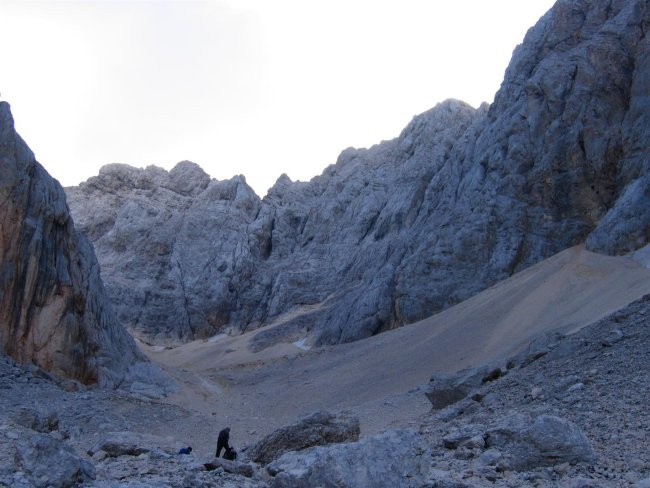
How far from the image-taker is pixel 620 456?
9.57 m

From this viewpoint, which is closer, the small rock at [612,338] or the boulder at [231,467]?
the boulder at [231,467]

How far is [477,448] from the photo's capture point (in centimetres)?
1030

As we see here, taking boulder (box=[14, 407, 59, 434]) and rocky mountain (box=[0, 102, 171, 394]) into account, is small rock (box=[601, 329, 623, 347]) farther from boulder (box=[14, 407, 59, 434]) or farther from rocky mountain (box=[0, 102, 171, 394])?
rocky mountain (box=[0, 102, 171, 394])

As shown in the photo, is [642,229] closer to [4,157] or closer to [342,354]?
[342,354]

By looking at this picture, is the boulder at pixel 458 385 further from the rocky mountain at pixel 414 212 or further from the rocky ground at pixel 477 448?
the rocky mountain at pixel 414 212

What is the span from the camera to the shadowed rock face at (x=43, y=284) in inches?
1137

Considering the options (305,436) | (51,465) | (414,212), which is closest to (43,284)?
(305,436)

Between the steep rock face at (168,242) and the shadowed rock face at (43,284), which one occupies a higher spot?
the steep rock face at (168,242)

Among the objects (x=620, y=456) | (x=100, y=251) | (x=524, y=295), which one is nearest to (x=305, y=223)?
(x=100, y=251)

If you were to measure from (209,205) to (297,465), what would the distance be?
83.9 meters

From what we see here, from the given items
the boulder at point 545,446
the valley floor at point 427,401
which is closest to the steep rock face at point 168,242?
the valley floor at point 427,401

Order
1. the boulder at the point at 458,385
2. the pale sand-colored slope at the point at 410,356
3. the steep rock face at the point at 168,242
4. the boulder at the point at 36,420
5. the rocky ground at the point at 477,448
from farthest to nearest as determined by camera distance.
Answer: the steep rock face at the point at 168,242, the pale sand-colored slope at the point at 410,356, the boulder at the point at 458,385, the boulder at the point at 36,420, the rocky ground at the point at 477,448

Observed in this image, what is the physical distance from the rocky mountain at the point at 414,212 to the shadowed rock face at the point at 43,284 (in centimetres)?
2566

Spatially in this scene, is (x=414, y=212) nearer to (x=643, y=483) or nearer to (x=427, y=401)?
(x=427, y=401)
